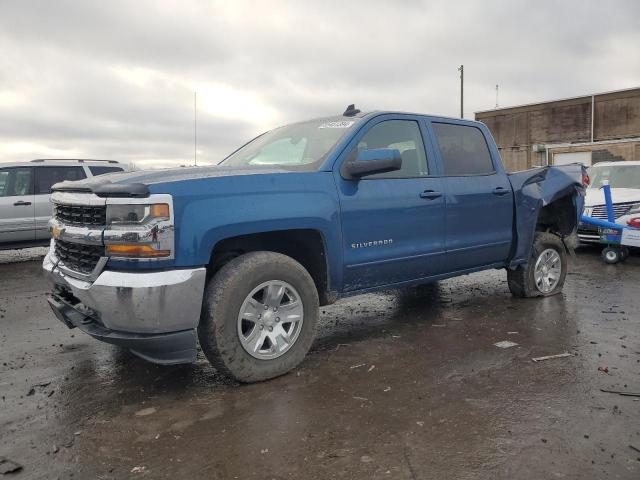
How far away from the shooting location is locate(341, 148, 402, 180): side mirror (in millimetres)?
3889

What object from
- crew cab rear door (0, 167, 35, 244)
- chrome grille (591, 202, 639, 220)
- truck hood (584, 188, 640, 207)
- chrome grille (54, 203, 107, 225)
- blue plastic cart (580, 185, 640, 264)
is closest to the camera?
chrome grille (54, 203, 107, 225)

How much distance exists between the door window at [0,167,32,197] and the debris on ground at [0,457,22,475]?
8.12 meters

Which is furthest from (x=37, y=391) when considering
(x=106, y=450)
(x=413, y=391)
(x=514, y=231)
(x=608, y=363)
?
(x=514, y=231)

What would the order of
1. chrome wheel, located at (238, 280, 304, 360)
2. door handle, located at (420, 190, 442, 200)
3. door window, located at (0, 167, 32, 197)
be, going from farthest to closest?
door window, located at (0, 167, 32, 197) < door handle, located at (420, 190, 442, 200) < chrome wheel, located at (238, 280, 304, 360)

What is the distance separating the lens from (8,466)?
2.58 metres

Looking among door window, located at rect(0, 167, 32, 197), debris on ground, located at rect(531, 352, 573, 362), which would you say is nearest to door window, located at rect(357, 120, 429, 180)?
debris on ground, located at rect(531, 352, 573, 362)

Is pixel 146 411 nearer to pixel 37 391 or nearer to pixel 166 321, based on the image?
pixel 166 321

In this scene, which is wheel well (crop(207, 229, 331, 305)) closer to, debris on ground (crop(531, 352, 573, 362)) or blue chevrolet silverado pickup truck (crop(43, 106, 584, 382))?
blue chevrolet silverado pickup truck (crop(43, 106, 584, 382))

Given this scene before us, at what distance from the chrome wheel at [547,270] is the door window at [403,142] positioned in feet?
7.15

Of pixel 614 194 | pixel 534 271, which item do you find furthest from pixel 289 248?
pixel 614 194

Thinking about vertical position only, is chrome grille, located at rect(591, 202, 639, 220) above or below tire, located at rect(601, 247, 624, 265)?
above

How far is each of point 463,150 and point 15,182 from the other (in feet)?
27.3

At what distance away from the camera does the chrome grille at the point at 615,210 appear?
892 cm

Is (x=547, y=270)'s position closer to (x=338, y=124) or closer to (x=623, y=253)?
(x=338, y=124)
